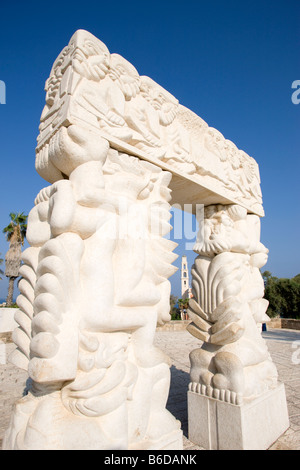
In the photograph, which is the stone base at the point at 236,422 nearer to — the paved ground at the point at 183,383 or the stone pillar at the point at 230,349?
the stone pillar at the point at 230,349

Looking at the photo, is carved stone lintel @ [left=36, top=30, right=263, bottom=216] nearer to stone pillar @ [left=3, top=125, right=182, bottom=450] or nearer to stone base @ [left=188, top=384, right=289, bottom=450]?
stone pillar @ [left=3, top=125, right=182, bottom=450]

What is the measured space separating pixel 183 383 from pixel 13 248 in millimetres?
13343

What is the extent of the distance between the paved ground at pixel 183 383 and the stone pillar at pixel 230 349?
13 centimetres

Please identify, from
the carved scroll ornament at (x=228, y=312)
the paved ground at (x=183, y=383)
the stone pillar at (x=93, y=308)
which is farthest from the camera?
the paved ground at (x=183, y=383)

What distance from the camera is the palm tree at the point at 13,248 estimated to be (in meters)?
14.4

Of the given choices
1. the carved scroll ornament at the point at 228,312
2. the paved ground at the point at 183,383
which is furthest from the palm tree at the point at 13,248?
the carved scroll ornament at the point at 228,312

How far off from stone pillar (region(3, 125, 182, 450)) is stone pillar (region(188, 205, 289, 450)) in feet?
2.79

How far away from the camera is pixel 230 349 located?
2.62m

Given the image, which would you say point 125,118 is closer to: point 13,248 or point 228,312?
point 228,312

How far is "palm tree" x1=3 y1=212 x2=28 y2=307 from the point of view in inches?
568

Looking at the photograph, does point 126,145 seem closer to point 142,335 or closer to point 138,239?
point 138,239

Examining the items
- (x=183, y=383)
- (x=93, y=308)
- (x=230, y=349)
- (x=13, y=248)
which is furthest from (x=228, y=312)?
(x=13, y=248)

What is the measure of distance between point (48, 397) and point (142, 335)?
0.62 m
